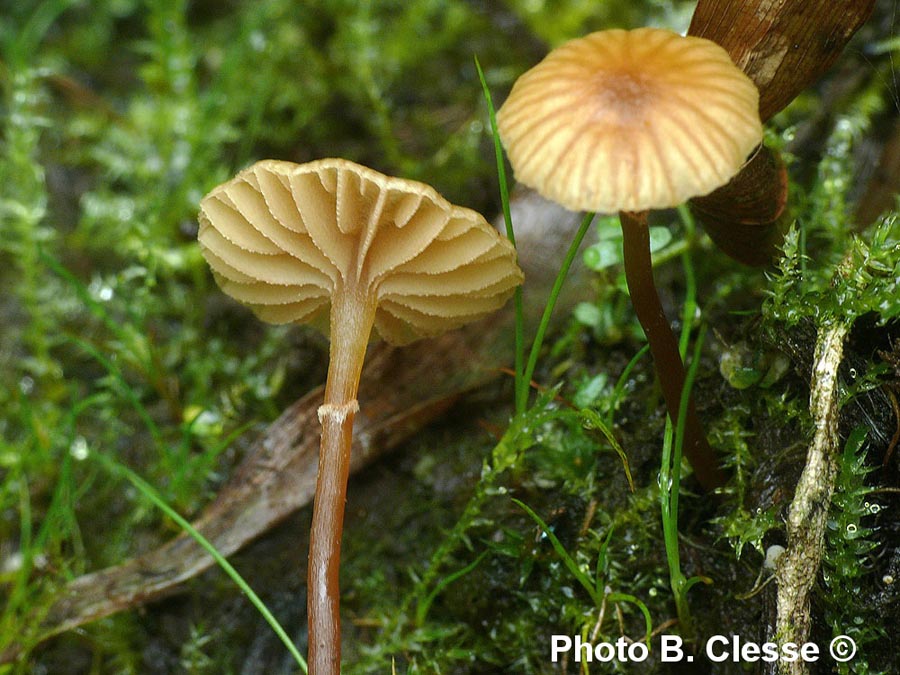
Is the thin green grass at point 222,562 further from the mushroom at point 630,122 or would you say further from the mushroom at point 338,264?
the mushroom at point 630,122

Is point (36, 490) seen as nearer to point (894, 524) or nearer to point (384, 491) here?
point (384, 491)

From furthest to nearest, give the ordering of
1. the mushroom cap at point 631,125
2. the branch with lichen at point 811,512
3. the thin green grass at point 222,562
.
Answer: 1. the thin green grass at point 222,562
2. the branch with lichen at point 811,512
3. the mushroom cap at point 631,125

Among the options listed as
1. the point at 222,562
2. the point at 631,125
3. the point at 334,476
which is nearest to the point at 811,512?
the point at 631,125

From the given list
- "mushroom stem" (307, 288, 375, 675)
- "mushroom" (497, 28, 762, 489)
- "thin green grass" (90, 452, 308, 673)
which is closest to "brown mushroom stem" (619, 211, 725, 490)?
"mushroom" (497, 28, 762, 489)

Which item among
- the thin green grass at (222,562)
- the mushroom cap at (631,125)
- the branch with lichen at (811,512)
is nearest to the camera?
the mushroom cap at (631,125)

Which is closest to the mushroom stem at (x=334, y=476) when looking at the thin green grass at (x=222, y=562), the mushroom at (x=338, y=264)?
the mushroom at (x=338, y=264)

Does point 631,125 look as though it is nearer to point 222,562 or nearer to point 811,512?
point 811,512

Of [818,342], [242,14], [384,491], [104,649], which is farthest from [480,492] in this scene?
[242,14]

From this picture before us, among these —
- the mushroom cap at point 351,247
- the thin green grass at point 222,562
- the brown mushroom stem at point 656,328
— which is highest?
the mushroom cap at point 351,247
